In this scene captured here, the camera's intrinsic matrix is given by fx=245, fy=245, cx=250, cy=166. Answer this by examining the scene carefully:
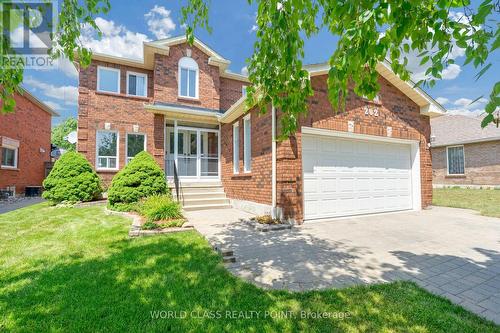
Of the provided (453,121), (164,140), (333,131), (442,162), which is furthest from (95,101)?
(453,121)

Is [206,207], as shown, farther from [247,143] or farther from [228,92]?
[228,92]

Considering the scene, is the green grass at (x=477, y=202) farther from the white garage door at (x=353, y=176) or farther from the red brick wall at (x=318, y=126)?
the white garage door at (x=353, y=176)

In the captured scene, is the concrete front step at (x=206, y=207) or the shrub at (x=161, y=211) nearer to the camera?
the shrub at (x=161, y=211)

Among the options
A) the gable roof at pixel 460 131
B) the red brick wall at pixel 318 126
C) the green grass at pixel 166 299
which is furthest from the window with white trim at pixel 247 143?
the gable roof at pixel 460 131

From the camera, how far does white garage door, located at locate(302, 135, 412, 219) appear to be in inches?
285

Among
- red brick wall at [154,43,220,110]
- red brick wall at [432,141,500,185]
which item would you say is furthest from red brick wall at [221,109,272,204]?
red brick wall at [432,141,500,185]

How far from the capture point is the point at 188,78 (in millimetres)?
12469

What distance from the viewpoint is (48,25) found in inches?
124

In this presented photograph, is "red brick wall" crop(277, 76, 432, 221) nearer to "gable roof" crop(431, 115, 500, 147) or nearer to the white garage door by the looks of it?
the white garage door

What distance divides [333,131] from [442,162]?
16.6 m

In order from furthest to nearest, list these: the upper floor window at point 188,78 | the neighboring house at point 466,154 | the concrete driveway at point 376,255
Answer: the neighboring house at point 466,154, the upper floor window at point 188,78, the concrete driveway at point 376,255

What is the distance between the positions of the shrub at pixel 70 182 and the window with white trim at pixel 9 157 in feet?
20.8

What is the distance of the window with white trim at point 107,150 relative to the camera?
1129cm
